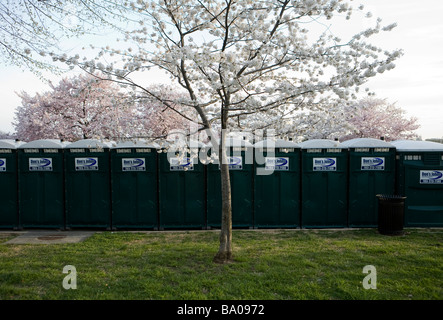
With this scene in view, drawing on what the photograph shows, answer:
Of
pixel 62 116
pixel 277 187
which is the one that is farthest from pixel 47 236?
pixel 62 116

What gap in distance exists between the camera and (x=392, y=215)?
7.66 m

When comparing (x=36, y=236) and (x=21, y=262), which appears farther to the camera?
(x=36, y=236)

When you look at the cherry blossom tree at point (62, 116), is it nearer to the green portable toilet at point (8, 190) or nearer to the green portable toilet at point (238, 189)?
the green portable toilet at point (8, 190)

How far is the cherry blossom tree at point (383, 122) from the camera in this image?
28453mm

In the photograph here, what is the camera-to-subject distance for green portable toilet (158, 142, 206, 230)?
833 centimetres

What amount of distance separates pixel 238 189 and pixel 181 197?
4.89ft

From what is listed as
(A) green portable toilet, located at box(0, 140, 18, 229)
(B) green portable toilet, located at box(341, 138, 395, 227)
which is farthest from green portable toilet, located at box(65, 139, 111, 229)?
(B) green portable toilet, located at box(341, 138, 395, 227)

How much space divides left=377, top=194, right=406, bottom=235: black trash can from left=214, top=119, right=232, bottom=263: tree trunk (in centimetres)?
427

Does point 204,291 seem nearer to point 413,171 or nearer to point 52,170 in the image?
point 52,170

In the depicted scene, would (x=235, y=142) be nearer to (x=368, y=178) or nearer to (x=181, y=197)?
(x=181, y=197)

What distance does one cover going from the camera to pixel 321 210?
845 centimetres
